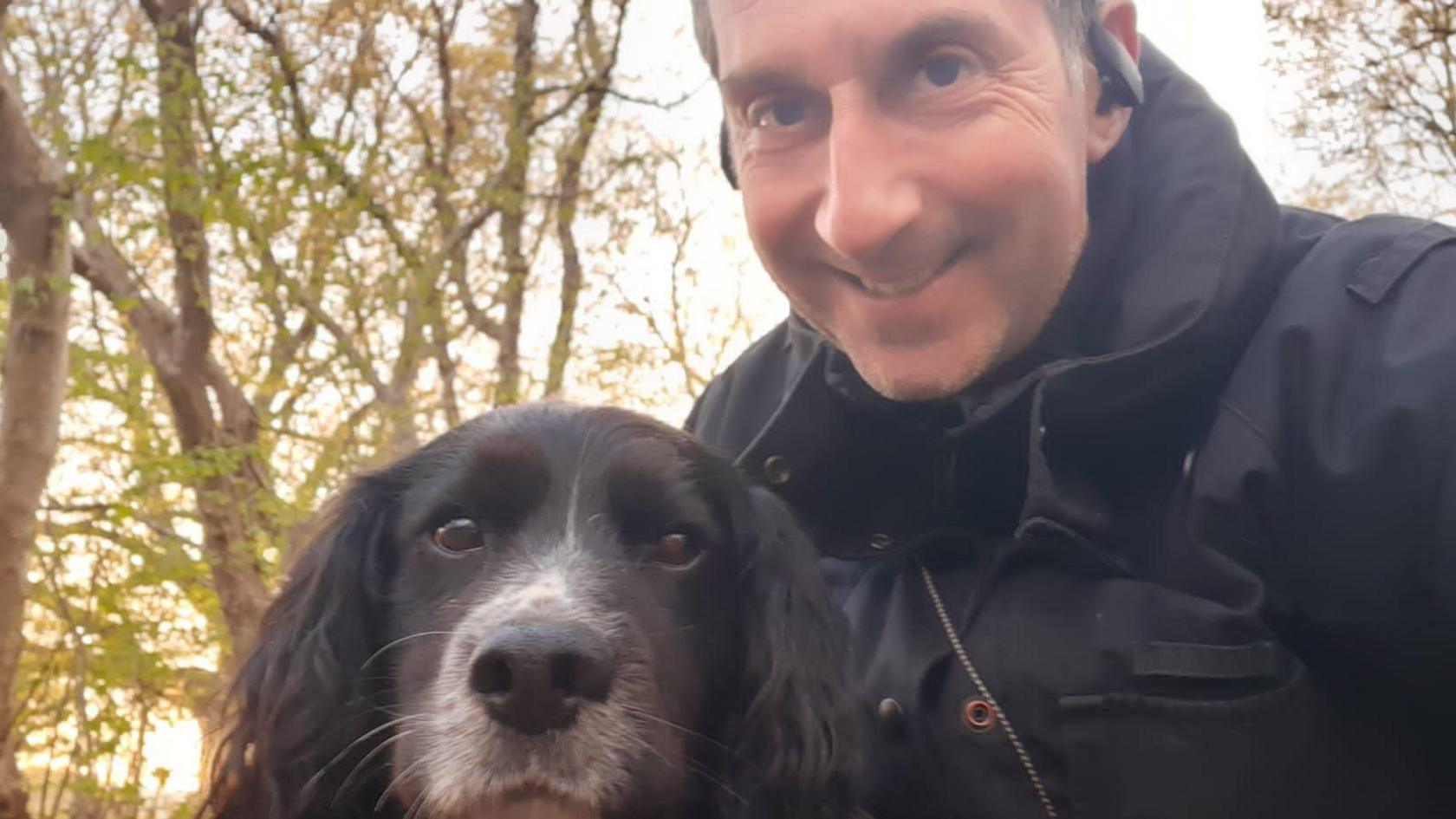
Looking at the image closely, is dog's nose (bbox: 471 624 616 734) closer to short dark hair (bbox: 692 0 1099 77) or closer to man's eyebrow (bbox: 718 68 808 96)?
man's eyebrow (bbox: 718 68 808 96)

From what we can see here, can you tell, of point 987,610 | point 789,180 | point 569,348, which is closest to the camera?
point 987,610

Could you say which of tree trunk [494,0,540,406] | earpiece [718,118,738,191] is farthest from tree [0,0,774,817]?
earpiece [718,118,738,191]

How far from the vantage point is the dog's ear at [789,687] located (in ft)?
7.40

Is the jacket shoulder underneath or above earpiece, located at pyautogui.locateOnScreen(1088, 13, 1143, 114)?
underneath

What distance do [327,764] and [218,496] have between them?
5.49m

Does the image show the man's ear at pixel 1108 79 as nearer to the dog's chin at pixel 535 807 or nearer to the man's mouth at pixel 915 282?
the man's mouth at pixel 915 282

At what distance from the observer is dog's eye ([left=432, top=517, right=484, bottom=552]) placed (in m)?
2.28

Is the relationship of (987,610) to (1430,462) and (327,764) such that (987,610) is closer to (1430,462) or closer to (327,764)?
(1430,462)

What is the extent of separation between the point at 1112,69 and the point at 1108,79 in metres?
0.02

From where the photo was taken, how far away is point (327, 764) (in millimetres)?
2256

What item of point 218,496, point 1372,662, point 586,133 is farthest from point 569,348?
point 1372,662

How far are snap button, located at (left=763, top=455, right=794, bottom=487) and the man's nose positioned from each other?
53 centimetres

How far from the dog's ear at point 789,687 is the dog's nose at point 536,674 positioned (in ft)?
1.62

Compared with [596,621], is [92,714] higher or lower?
lower
